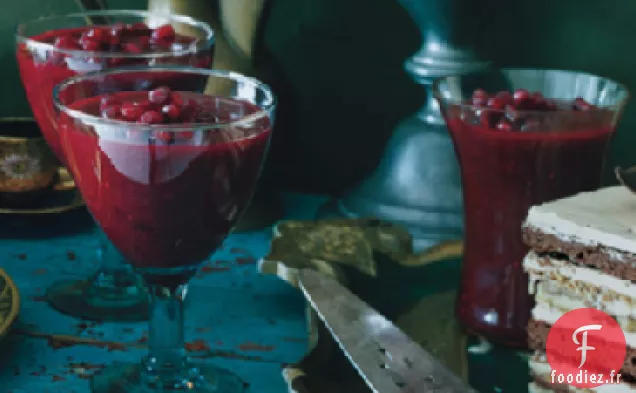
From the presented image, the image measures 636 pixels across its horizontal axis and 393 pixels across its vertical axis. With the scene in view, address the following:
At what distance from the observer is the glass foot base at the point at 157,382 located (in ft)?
2.86

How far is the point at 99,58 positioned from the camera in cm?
96

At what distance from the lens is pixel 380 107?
4.78 ft

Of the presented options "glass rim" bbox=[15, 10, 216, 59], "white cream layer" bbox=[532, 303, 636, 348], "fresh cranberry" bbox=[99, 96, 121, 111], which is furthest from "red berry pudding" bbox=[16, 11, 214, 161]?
"white cream layer" bbox=[532, 303, 636, 348]

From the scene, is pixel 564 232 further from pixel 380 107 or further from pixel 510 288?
pixel 380 107

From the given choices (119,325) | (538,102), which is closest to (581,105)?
(538,102)

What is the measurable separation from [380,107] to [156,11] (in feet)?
1.30

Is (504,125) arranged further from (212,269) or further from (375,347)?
(212,269)

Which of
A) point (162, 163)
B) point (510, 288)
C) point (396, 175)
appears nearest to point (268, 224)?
point (396, 175)

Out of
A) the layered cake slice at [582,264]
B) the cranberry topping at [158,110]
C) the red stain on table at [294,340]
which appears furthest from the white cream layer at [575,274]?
the cranberry topping at [158,110]

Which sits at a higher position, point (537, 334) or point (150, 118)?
point (150, 118)

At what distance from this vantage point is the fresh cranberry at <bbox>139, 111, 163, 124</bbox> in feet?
2.55

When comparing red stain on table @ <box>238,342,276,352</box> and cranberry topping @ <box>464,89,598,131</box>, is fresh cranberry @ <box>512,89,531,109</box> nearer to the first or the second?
cranberry topping @ <box>464,89,598,131</box>

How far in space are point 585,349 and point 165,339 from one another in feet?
1.37

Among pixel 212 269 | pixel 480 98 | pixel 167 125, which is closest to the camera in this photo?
pixel 167 125
